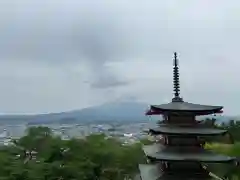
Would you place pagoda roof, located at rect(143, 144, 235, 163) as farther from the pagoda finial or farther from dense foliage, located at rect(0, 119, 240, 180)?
dense foliage, located at rect(0, 119, 240, 180)

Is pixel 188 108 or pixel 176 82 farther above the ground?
pixel 176 82

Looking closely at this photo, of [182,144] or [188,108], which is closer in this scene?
[182,144]

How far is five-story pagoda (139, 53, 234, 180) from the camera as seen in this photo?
13320 mm

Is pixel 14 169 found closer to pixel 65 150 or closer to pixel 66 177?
pixel 66 177

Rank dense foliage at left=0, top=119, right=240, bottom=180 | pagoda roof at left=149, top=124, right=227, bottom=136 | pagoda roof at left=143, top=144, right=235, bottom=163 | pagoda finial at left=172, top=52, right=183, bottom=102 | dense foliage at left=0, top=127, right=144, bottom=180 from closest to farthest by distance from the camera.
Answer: pagoda roof at left=143, top=144, right=235, bottom=163
pagoda roof at left=149, top=124, right=227, bottom=136
pagoda finial at left=172, top=52, right=183, bottom=102
dense foliage at left=0, top=119, right=240, bottom=180
dense foliage at left=0, top=127, right=144, bottom=180

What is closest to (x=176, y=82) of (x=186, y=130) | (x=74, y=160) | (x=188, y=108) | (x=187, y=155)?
(x=188, y=108)

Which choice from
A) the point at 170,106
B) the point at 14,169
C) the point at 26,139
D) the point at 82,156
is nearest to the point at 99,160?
the point at 82,156

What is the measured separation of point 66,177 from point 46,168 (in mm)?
1426

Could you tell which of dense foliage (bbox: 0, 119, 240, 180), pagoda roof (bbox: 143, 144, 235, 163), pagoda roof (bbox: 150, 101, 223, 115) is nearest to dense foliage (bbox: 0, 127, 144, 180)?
dense foliage (bbox: 0, 119, 240, 180)

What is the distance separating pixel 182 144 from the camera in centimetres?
1409

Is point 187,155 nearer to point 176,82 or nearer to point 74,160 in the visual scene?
point 176,82

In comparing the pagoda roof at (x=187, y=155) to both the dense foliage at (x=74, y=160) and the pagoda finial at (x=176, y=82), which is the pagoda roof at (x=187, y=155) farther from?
the dense foliage at (x=74, y=160)

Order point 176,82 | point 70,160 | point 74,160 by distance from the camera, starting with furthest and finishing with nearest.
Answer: point 70,160, point 74,160, point 176,82

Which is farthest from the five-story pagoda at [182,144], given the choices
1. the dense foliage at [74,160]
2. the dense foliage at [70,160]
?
the dense foliage at [70,160]
